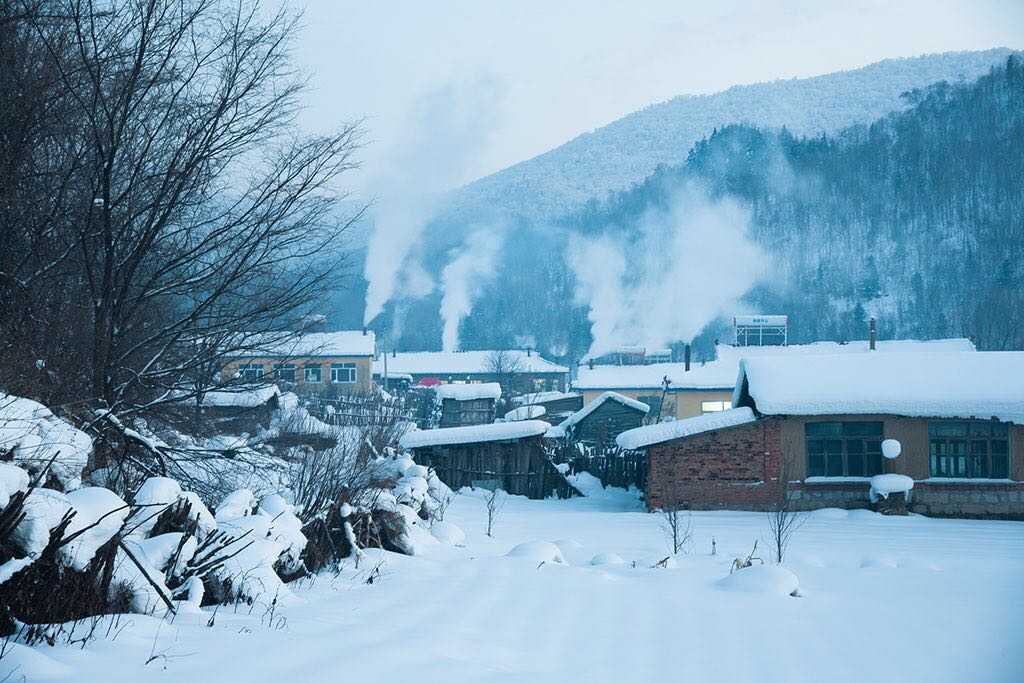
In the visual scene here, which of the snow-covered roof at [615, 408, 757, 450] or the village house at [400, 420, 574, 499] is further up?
the snow-covered roof at [615, 408, 757, 450]

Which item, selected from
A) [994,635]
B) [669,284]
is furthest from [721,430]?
[669,284]

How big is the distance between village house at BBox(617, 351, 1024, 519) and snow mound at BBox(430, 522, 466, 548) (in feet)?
32.9

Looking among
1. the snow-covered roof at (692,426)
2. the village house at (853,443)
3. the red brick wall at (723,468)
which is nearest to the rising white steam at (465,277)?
the snow-covered roof at (692,426)

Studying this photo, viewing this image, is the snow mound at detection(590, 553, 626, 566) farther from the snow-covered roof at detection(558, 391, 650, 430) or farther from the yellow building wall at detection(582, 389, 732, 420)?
the yellow building wall at detection(582, 389, 732, 420)

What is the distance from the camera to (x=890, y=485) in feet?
71.0

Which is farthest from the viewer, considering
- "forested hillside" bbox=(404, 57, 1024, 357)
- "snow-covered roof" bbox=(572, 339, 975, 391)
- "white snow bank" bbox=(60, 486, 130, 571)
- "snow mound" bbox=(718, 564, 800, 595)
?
"forested hillside" bbox=(404, 57, 1024, 357)

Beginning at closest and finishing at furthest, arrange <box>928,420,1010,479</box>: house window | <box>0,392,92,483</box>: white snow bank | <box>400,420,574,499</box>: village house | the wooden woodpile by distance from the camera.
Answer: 1. <box>0,392,92,483</box>: white snow bank
2. <box>928,420,1010,479</box>: house window
3. <box>400,420,574,499</box>: village house
4. the wooden woodpile

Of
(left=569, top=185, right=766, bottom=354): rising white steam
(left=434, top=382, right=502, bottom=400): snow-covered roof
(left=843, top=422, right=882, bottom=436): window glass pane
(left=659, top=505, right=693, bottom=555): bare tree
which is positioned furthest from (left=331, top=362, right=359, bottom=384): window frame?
(left=843, top=422, right=882, bottom=436): window glass pane

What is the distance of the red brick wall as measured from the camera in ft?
73.8

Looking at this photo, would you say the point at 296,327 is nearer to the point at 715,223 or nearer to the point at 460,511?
the point at 460,511

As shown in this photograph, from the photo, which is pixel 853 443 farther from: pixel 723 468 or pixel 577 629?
pixel 577 629

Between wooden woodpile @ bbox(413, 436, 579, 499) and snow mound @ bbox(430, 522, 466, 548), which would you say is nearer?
snow mound @ bbox(430, 522, 466, 548)

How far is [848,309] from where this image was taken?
400 feet

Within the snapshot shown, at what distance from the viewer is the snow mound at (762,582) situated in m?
8.62
